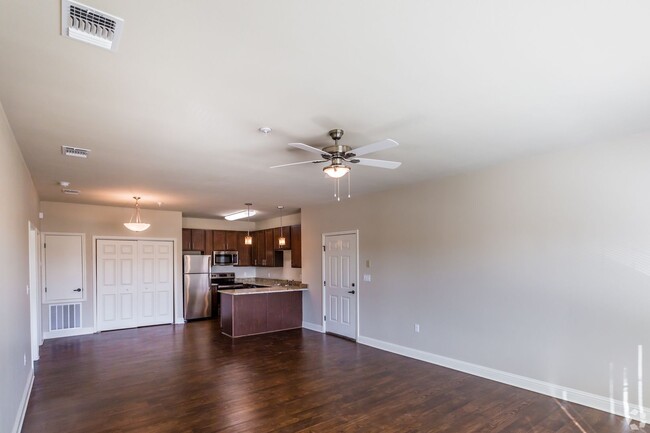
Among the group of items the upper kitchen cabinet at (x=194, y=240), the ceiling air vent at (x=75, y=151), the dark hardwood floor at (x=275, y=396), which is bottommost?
the dark hardwood floor at (x=275, y=396)

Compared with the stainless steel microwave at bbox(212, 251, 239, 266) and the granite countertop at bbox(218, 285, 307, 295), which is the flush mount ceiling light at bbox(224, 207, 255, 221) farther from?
the granite countertop at bbox(218, 285, 307, 295)

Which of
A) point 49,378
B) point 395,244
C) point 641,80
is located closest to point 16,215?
point 49,378

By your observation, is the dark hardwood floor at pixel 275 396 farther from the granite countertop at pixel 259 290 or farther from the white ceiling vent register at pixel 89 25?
the white ceiling vent register at pixel 89 25

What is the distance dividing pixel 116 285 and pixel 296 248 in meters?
3.92

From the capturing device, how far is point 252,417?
359 cm

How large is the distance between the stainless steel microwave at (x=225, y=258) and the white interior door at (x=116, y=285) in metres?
2.05

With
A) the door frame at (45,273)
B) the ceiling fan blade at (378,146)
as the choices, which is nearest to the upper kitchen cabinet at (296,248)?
the door frame at (45,273)

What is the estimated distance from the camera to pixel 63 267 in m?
7.31

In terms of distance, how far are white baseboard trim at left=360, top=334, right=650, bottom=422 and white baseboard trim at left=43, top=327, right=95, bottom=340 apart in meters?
6.09

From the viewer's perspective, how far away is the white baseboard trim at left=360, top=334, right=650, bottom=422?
349 centimetres

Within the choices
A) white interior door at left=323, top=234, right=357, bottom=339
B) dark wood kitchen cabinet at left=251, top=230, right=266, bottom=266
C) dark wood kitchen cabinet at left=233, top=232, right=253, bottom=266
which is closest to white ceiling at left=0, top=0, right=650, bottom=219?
white interior door at left=323, top=234, right=357, bottom=339

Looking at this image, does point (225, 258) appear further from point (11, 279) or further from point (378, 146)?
point (378, 146)

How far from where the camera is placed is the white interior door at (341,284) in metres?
6.83

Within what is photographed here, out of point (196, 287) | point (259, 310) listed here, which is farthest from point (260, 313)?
point (196, 287)
